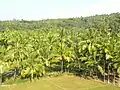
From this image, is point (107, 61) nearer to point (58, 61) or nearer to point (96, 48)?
point (96, 48)

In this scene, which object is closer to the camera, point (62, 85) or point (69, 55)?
point (62, 85)

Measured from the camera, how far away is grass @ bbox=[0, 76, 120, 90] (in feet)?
156

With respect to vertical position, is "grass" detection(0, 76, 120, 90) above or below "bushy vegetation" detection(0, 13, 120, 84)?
below

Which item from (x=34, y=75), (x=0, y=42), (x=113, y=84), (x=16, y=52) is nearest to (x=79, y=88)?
(x=113, y=84)

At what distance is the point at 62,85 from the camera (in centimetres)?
4931

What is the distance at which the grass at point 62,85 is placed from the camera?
1868 inches

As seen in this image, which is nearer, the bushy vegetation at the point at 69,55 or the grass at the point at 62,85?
the grass at the point at 62,85

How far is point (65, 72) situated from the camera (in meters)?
57.3

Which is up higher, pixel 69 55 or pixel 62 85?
pixel 69 55

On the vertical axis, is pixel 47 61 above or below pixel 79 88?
above

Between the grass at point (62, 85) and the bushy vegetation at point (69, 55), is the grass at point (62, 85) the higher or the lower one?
the lower one

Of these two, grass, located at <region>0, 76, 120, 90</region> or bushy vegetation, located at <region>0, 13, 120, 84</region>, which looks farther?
bushy vegetation, located at <region>0, 13, 120, 84</region>

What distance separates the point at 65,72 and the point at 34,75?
24.8 feet

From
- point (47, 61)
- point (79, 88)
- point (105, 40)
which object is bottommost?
point (79, 88)
